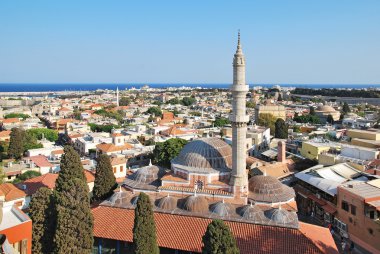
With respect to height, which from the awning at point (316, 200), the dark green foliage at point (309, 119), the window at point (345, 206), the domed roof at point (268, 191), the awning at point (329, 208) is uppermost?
the dark green foliage at point (309, 119)

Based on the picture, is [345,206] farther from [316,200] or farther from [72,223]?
[72,223]

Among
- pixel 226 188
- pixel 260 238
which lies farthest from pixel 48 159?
pixel 260 238

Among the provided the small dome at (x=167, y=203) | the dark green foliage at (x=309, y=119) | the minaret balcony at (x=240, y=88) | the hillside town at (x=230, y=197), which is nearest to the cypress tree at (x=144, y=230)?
the hillside town at (x=230, y=197)

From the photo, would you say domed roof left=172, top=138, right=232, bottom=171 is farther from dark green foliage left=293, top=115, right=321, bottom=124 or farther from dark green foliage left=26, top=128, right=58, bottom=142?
dark green foliage left=293, top=115, right=321, bottom=124

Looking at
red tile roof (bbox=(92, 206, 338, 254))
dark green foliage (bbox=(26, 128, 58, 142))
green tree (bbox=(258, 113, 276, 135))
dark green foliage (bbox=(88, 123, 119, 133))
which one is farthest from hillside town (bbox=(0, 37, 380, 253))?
green tree (bbox=(258, 113, 276, 135))

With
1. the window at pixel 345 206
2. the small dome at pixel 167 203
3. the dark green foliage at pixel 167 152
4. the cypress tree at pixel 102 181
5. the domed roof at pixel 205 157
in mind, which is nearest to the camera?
the small dome at pixel 167 203

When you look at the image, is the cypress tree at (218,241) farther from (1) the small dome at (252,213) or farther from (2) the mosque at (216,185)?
(2) the mosque at (216,185)
